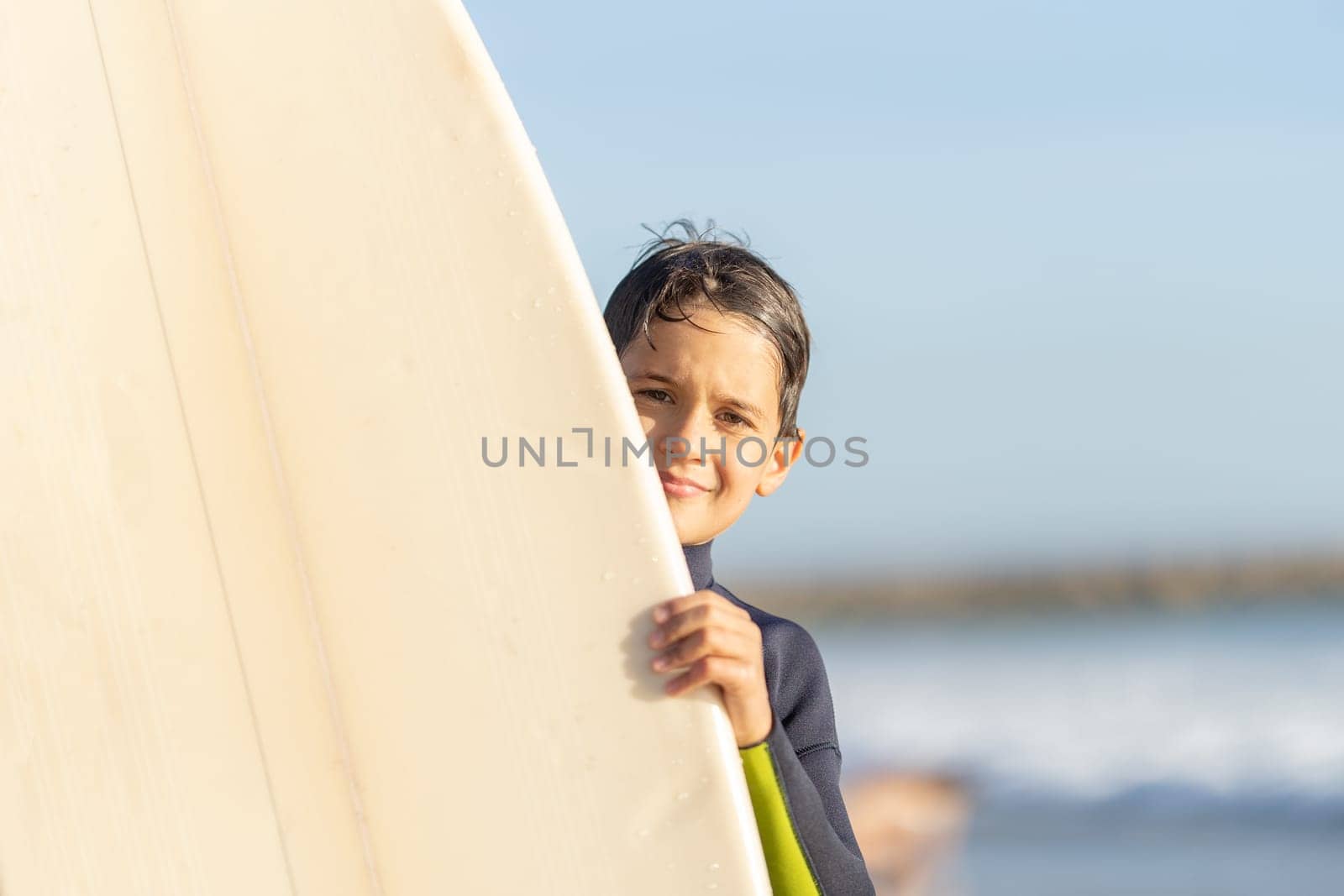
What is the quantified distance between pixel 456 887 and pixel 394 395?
0.46 m

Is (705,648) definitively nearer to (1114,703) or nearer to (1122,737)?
(1122,737)

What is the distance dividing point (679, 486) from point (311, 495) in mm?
589

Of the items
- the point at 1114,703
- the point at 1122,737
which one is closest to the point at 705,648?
the point at 1122,737

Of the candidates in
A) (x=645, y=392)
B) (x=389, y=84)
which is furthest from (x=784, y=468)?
(x=389, y=84)

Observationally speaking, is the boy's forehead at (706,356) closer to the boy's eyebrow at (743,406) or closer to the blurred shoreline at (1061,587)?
the boy's eyebrow at (743,406)

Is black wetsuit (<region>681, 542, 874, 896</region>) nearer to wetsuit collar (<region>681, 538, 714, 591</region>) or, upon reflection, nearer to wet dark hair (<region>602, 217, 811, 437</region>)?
wetsuit collar (<region>681, 538, 714, 591</region>)

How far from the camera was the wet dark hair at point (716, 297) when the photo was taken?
1.71 meters

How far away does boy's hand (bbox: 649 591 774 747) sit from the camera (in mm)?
1113

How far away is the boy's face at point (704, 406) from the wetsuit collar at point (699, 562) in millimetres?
36

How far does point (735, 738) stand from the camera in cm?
120

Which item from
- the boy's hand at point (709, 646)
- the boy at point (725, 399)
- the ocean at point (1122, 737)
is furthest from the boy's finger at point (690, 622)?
the ocean at point (1122, 737)

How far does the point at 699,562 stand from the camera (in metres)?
1.81

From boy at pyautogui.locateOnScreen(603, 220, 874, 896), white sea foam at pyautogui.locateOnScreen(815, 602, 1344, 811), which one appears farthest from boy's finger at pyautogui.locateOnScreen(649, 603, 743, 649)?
white sea foam at pyautogui.locateOnScreen(815, 602, 1344, 811)

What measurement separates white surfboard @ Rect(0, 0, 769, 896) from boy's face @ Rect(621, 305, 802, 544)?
17.8 inches
